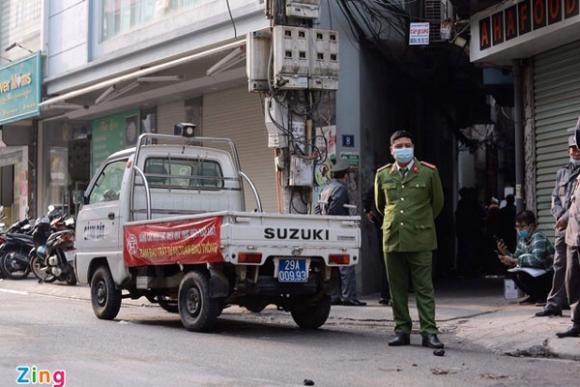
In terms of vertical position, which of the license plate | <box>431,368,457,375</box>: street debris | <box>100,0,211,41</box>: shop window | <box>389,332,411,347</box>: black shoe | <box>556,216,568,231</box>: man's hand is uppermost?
<box>100,0,211,41</box>: shop window

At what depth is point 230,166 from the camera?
1080cm

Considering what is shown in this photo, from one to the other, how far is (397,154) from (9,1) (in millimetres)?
18159

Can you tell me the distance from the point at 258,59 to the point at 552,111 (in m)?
4.11

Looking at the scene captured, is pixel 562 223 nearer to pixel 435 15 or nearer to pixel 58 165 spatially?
pixel 435 15

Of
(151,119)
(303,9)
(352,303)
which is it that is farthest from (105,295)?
(151,119)

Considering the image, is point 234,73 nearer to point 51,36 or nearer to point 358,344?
point 51,36

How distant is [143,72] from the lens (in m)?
15.4

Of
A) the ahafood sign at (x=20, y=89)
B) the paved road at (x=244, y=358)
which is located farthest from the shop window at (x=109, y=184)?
the ahafood sign at (x=20, y=89)

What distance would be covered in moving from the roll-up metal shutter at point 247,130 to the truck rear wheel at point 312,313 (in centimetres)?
605

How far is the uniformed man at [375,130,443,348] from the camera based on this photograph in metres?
7.85

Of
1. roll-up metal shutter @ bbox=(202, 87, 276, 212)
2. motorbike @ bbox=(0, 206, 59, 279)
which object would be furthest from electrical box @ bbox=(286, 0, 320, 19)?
motorbike @ bbox=(0, 206, 59, 279)

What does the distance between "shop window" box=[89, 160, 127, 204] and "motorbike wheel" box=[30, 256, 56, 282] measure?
619cm

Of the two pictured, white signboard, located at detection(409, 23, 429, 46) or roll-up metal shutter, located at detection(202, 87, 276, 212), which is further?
roll-up metal shutter, located at detection(202, 87, 276, 212)

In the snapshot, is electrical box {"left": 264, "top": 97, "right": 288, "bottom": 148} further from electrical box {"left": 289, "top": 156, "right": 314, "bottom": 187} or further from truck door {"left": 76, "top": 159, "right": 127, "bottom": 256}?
truck door {"left": 76, "top": 159, "right": 127, "bottom": 256}
